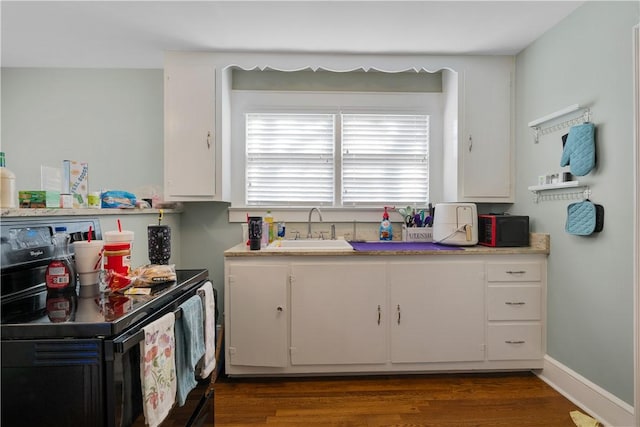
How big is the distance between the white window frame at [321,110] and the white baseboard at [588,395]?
5.15 ft

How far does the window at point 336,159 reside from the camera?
289cm

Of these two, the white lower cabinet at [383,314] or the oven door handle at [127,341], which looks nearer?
the oven door handle at [127,341]

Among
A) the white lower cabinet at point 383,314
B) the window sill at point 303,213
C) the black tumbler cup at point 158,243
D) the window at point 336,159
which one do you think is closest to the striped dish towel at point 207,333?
the black tumbler cup at point 158,243

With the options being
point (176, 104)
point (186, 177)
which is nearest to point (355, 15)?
point (176, 104)

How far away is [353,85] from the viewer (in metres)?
2.89

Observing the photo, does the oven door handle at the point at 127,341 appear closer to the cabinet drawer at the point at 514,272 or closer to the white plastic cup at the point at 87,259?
the white plastic cup at the point at 87,259

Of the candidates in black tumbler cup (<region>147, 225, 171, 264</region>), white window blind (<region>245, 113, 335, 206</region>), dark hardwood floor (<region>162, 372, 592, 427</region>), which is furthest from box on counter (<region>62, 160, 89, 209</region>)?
dark hardwood floor (<region>162, 372, 592, 427</region>)

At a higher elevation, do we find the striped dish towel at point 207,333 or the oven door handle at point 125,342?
the oven door handle at point 125,342

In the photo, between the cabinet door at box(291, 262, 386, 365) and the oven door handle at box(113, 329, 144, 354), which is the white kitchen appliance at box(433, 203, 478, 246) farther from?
the oven door handle at box(113, 329, 144, 354)

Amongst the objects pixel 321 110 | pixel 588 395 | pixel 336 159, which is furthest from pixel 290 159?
pixel 588 395

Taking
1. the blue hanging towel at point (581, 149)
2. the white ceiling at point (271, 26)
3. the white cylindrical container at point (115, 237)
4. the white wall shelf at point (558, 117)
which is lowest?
the white cylindrical container at point (115, 237)

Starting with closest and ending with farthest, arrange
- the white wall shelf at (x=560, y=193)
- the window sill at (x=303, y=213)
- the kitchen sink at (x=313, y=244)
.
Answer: the white wall shelf at (x=560, y=193) → the kitchen sink at (x=313, y=244) → the window sill at (x=303, y=213)

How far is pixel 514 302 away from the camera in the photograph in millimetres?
2260

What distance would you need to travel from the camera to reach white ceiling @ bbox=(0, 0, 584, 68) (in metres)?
1.99
